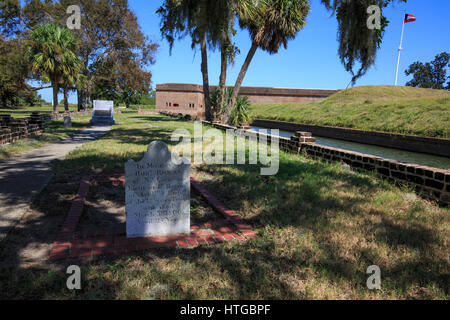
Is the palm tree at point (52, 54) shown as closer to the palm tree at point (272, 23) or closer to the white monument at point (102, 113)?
the white monument at point (102, 113)

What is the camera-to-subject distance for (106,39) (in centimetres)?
3341

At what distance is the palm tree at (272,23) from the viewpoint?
1489 centimetres

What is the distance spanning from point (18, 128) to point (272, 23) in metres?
12.5

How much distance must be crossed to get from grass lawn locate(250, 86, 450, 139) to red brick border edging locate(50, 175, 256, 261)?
16.4 m

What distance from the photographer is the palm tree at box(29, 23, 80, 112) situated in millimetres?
21531

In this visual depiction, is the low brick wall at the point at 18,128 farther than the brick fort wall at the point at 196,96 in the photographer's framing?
No

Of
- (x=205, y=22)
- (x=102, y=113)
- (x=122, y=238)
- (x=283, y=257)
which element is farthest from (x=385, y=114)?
(x=122, y=238)

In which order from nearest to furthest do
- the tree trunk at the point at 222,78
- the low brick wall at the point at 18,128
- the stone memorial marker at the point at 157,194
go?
the stone memorial marker at the point at 157,194 < the low brick wall at the point at 18,128 < the tree trunk at the point at 222,78

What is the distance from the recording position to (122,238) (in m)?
3.48

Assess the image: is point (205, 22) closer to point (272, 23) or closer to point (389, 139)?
point (272, 23)

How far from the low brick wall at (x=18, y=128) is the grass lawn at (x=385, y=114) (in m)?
15.3

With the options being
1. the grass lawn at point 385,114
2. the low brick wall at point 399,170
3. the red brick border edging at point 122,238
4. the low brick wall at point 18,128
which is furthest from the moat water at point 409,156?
the low brick wall at point 18,128

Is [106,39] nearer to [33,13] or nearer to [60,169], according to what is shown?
[33,13]
